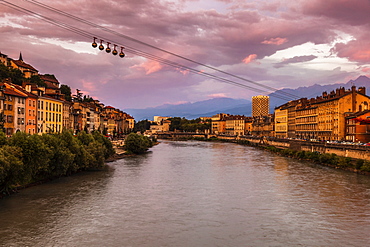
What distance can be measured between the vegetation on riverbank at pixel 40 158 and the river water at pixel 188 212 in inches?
48.4

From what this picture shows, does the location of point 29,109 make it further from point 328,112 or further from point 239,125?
point 239,125

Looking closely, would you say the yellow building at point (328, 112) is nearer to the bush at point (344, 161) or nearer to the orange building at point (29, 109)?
the bush at point (344, 161)

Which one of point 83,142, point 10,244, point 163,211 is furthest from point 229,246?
point 83,142

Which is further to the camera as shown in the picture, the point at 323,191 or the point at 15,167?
the point at 323,191

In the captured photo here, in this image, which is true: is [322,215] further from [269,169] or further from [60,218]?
[269,169]

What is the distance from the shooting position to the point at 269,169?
2158 inches

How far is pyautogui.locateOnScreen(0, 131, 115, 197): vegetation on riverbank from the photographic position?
98.3ft

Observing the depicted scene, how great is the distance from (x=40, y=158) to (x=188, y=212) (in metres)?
14.8

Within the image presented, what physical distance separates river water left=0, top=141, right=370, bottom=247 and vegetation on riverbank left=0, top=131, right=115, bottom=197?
48.4 inches

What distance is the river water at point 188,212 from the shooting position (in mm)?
22719

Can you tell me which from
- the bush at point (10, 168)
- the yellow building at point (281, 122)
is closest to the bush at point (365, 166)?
the bush at point (10, 168)

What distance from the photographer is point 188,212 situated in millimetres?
28641

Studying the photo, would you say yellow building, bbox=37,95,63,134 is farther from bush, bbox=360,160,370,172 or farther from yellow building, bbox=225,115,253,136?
Answer: yellow building, bbox=225,115,253,136

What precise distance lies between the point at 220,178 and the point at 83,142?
18.6 m
